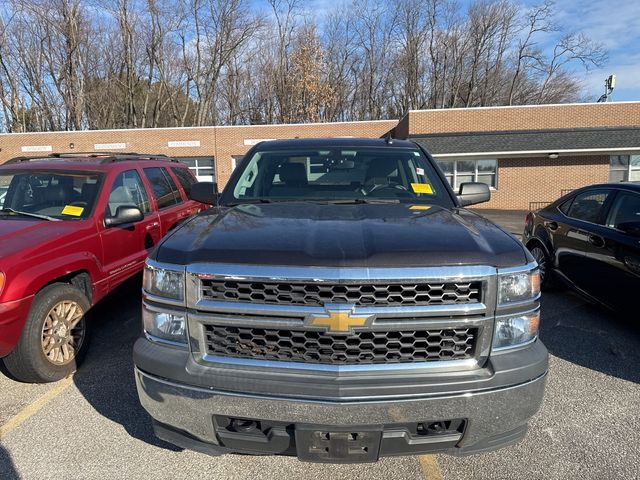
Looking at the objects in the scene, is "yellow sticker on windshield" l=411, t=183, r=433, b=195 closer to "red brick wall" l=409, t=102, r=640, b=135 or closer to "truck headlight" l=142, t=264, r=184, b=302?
"truck headlight" l=142, t=264, r=184, b=302

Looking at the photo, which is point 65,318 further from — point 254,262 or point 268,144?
point 254,262

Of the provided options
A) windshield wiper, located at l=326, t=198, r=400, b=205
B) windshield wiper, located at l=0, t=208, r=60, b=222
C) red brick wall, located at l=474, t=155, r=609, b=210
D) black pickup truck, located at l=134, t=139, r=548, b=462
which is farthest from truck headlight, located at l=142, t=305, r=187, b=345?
red brick wall, located at l=474, t=155, r=609, b=210

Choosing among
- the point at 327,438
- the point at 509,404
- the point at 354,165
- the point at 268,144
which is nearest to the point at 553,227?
the point at 354,165

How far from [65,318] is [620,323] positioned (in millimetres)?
5918

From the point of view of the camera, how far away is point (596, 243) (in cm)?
482

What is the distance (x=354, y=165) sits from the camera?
3.69 m

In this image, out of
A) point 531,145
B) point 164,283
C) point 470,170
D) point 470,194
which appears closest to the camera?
point 164,283

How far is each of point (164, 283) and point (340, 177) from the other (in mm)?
1923

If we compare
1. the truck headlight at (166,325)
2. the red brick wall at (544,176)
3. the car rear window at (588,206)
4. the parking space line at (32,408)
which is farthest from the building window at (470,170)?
the truck headlight at (166,325)

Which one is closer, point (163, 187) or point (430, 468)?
point (430, 468)

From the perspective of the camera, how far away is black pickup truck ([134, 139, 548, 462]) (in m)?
1.88

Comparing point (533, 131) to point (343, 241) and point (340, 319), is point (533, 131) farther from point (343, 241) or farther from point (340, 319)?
point (340, 319)

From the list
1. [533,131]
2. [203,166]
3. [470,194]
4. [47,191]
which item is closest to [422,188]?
[470,194]

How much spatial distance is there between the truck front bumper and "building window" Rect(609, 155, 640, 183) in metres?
23.4
